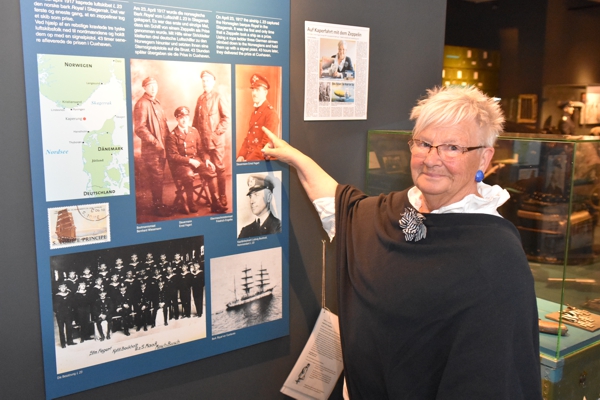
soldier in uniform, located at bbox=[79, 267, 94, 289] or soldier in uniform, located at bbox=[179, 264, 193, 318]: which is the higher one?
soldier in uniform, located at bbox=[79, 267, 94, 289]

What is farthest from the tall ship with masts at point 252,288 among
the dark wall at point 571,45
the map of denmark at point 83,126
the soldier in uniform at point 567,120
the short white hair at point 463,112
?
the dark wall at point 571,45

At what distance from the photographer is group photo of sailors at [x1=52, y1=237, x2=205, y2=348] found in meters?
1.74

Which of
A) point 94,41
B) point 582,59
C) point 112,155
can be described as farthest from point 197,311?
point 582,59

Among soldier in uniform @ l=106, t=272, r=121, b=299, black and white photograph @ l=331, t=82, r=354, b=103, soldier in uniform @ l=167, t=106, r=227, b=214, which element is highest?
black and white photograph @ l=331, t=82, r=354, b=103

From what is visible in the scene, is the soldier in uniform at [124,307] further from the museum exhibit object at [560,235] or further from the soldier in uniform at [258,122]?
the museum exhibit object at [560,235]

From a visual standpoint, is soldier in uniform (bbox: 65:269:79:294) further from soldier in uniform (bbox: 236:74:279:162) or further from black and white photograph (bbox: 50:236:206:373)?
soldier in uniform (bbox: 236:74:279:162)

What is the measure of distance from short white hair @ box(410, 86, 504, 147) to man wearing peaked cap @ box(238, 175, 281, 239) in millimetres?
698

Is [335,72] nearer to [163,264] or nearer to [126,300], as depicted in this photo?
[163,264]

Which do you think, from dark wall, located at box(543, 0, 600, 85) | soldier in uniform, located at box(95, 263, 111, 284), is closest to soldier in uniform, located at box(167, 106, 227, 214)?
soldier in uniform, located at box(95, 263, 111, 284)

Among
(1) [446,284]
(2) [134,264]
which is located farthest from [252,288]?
(1) [446,284]

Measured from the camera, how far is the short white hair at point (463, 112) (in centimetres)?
169

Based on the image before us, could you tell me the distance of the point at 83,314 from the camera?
1771mm

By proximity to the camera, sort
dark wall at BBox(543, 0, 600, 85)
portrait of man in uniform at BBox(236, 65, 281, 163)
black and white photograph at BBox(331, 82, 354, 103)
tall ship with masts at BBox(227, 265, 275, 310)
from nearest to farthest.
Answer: portrait of man in uniform at BBox(236, 65, 281, 163) → tall ship with masts at BBox(227, 265, 275, 310) → black and white photograph at BBox(331, 82, 354, 103) → dark wall at BBox(543, 0, 600, 85)

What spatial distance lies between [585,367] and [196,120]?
76.2 inches
